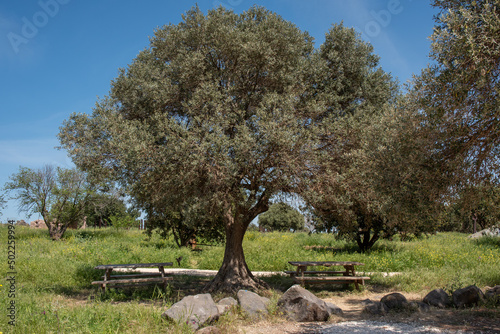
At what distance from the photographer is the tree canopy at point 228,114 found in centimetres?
966

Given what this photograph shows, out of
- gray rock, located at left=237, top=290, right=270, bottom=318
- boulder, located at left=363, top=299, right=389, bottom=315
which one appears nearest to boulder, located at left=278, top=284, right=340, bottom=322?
gray rock, located at left=237, top=290, right=270, bottom=318

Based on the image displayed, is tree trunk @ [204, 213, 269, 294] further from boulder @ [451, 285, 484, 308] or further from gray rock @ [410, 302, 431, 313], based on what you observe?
boulder @ [451, 285, 484, 308]

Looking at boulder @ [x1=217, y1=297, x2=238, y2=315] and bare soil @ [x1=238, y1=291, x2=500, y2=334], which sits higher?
boulder @ [x1=217, y1=297, x2=238, y2=315]

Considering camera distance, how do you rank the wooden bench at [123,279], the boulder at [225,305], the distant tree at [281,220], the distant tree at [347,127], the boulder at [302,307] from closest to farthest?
the boulder at [225,305], the boulder at [302,307], the distant tree at [347,127], the wooden bench at [123,279], the distant tree at [281,220]

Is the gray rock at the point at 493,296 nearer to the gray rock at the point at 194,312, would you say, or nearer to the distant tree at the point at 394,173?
the distant tree at the point at 394,173

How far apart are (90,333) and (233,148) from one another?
5501mm

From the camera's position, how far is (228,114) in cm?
1044

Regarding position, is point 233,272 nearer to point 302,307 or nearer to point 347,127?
point 302,307

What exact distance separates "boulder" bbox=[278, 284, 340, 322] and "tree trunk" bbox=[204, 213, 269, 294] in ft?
9.00

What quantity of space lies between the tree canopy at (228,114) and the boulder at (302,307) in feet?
8.99

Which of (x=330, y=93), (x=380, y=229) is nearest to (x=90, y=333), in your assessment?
(x=330, y=93)

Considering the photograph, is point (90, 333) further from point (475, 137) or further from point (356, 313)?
point (475, 137)

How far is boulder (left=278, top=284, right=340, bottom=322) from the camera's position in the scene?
Answer: 869 centimetres

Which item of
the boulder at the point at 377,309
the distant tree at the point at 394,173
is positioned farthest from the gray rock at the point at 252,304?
the distant tree at the point at 394,173
